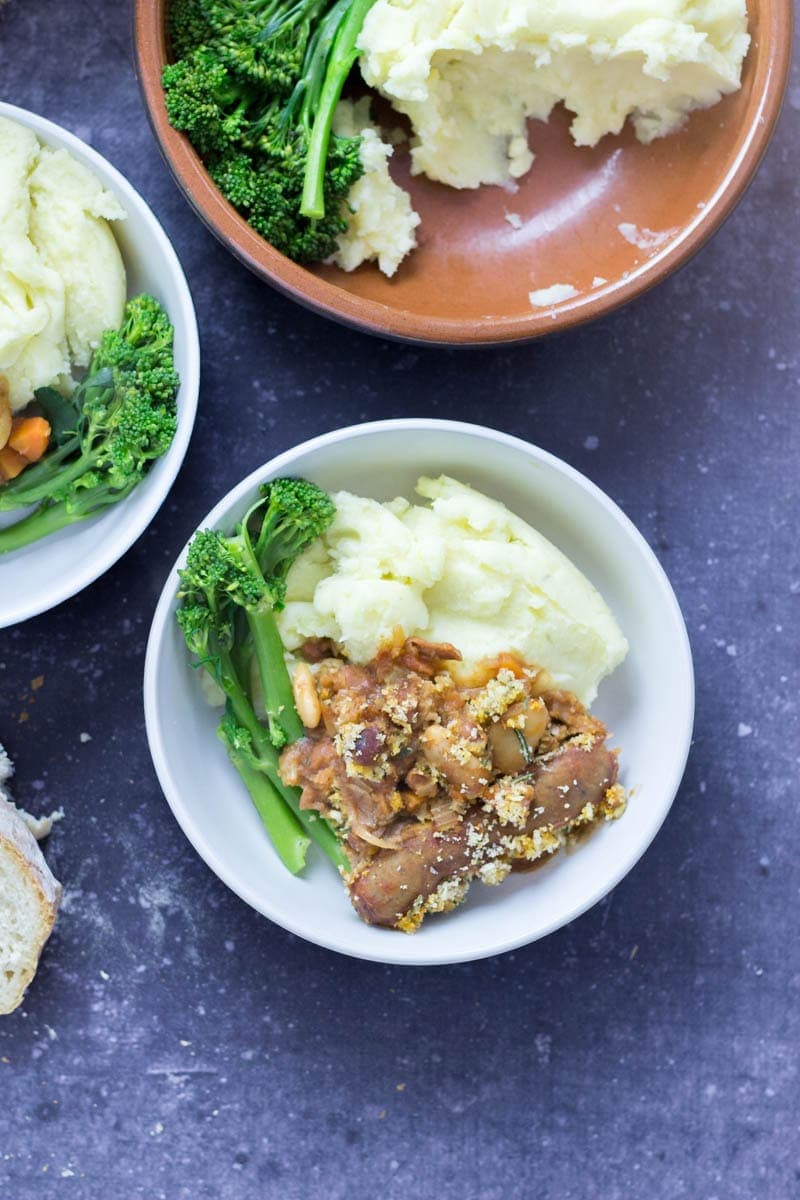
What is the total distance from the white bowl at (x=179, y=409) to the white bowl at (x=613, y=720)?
0.50 ft

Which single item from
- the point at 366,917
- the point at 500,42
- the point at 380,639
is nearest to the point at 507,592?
the point at 380,639

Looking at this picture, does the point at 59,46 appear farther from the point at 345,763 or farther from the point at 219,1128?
the point at 219,1128

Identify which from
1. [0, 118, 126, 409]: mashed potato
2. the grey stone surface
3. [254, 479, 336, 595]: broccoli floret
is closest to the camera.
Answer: [0, 118, 126, 409]: mashed potato

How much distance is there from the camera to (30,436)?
2473mm

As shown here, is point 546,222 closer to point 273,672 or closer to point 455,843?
point 273,672

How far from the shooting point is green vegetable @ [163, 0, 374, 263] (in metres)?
2.47

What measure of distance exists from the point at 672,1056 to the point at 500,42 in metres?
2.48

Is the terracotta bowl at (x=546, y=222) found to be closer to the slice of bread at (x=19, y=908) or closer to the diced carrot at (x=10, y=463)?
the diced carrot at (x=10, y=463)

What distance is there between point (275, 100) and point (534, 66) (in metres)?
0.59

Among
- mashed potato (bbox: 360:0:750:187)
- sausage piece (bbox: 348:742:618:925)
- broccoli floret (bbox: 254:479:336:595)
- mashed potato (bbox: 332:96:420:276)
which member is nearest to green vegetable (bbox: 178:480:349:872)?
broccoli floret (bbox: 254:479:336:595)

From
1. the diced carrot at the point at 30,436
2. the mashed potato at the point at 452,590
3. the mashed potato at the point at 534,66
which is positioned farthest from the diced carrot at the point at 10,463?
the mashed potato at the point at 534,66

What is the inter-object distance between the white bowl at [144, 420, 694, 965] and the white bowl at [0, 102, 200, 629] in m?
0.15

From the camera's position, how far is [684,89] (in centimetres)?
260

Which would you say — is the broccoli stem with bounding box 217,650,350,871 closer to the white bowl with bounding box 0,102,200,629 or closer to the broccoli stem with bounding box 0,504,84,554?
the white bowl with bounding box 0,102,200,629
